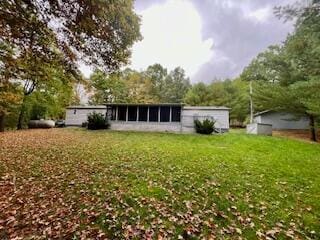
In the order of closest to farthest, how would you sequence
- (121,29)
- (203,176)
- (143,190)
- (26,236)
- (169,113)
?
(26,236)
(143,190)
(203,176)
(121,29)
(169,113)

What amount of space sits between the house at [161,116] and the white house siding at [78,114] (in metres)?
4.00

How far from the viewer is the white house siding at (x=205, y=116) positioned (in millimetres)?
23391

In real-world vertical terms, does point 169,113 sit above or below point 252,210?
above

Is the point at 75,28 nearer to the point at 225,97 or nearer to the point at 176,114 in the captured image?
the point at 176,114

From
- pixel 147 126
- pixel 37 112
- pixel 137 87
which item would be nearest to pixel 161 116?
pixel 147 126

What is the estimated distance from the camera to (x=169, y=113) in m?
23.3

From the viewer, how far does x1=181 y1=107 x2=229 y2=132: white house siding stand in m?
23.4

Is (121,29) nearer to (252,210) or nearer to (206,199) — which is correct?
(206,199)

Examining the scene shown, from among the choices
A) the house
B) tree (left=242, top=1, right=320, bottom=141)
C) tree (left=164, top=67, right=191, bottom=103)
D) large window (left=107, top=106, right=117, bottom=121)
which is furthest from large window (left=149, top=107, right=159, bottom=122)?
tree (left=164, top=67, right=191, bottom=103)

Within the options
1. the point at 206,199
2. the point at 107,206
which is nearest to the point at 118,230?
the point at 107,206

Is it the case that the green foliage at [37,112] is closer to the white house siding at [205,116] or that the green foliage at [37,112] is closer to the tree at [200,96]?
the white house siding at [205,116]

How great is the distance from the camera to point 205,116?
2389 centimetres

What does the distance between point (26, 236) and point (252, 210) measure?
172 inches

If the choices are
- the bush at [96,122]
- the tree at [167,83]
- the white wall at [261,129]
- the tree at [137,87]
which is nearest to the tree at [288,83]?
the white wall at [261,129]
